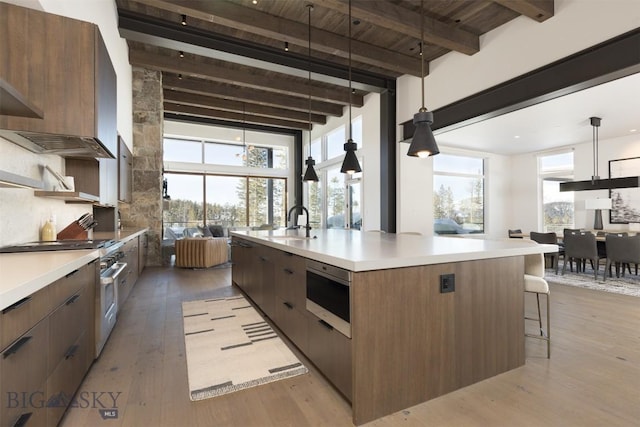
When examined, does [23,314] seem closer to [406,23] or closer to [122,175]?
[122,175]

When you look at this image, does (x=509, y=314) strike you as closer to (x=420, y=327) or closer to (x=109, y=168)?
(x=420, y=327)

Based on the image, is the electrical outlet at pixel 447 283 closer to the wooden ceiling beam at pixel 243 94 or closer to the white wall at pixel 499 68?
the white wall at pixel 499 68

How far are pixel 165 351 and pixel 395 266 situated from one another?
2.00 meters

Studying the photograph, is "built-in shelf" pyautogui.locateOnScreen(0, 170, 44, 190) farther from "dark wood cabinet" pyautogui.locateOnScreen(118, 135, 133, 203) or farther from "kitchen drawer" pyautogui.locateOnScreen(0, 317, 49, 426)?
"dark wood cabinet" pyautogui.locateOnScreen(118, 135, 133, 203)

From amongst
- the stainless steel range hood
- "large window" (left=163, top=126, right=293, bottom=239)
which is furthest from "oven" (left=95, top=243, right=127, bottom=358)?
"large window" (left=163, top=126, right=293, bottom=239)

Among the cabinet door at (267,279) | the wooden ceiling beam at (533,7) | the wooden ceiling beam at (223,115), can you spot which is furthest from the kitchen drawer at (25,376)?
the wooden ceiling beam at (223,115)

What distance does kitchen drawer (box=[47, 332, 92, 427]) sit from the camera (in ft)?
4.63

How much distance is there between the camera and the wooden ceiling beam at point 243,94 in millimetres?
6289

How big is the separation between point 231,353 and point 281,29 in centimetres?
390

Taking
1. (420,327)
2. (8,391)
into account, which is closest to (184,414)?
(8,391)

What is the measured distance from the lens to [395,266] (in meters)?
1.68

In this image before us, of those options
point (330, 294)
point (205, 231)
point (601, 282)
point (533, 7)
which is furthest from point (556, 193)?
point (205, 231)

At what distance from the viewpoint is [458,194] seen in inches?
320

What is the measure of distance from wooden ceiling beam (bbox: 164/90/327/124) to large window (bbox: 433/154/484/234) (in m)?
3.81
